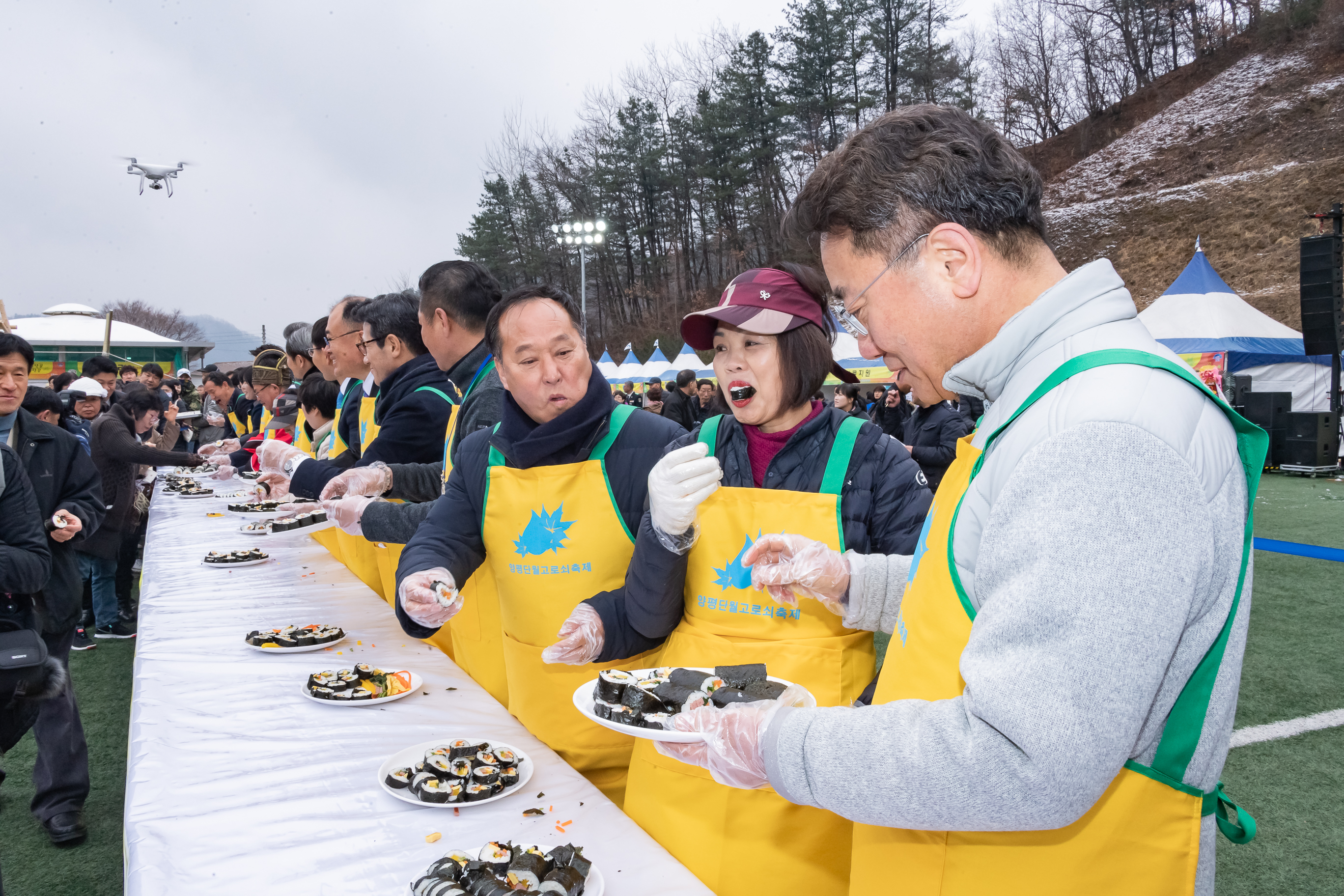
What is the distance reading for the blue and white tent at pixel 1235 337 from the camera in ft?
43.2

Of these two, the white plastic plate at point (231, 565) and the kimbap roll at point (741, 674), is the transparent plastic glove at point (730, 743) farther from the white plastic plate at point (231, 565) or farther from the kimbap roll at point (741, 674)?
the white plastic plate at point (231, 565)

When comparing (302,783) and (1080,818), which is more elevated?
(1080,818)

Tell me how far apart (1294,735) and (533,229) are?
3826 cm

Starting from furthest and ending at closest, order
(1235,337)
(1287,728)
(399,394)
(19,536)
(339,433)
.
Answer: (1235,337) < (339,433) < (1287,728) < (399,394) < (19,536)

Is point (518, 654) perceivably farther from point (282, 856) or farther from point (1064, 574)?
point (1064, 574)

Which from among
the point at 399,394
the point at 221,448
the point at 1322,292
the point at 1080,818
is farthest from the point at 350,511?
the point at 1322,292

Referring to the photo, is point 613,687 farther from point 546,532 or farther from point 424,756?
point 546,532

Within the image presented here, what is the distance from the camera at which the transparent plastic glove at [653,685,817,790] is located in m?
1.07

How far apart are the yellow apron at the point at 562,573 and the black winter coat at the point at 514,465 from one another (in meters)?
0.05

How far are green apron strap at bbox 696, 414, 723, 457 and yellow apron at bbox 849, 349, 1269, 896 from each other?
971 mm

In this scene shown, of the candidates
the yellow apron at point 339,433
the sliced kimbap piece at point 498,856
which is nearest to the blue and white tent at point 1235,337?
the yellow apron at point 339,433

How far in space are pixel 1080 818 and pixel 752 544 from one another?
1007 mm

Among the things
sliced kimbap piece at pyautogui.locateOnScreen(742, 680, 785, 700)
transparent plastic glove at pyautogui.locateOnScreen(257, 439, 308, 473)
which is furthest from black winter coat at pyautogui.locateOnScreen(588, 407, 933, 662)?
transparent plastic glove at pyautogui.locateOnScreen(257, 439, 308, 473)

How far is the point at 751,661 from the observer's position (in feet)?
6.11
